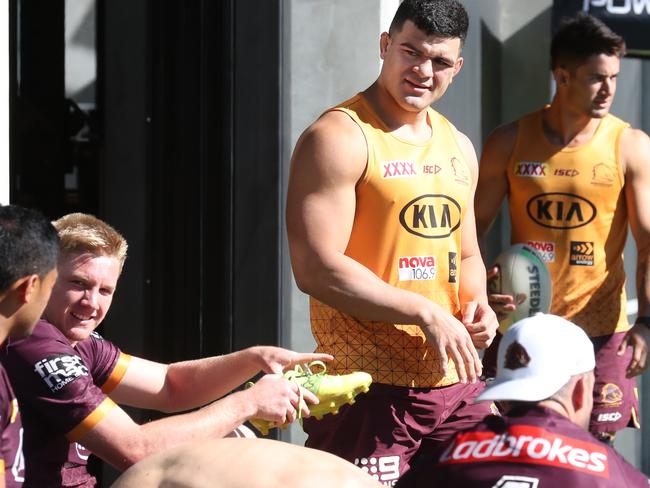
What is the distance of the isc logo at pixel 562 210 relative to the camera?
209 inches

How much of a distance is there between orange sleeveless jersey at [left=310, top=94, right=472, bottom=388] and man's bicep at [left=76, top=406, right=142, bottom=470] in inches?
38.8

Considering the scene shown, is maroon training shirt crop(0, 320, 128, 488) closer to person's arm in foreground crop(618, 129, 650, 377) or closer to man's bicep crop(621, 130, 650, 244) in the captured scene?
person's arm in foreground crop(618, 129, 650, 377)

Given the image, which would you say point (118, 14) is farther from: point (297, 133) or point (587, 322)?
point (587, 322)

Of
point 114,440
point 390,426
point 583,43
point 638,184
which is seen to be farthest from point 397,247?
point 583,43

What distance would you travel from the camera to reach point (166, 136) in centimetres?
566

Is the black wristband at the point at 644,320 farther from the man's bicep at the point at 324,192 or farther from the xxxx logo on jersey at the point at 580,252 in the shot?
the man's bicep at the point at 324,192

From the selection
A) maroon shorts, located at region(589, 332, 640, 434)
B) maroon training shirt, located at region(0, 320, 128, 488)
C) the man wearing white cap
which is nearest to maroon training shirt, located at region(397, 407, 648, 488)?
the man wearing white cap

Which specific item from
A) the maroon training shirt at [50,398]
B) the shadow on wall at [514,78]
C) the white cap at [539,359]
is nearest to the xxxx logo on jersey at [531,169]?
the shadow on wall at [514,78]

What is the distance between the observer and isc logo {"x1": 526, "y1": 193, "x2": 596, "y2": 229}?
5305 mm

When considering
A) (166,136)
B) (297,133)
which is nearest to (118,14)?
(166,136)

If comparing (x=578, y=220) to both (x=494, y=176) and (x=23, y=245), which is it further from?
(x=23, y=245)

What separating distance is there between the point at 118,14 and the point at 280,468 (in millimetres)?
3454

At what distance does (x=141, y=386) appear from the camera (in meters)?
3.86

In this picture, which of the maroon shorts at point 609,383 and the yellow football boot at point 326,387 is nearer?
the yellow football boot at point 326,387
